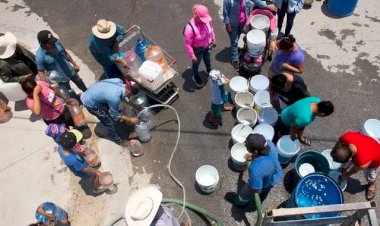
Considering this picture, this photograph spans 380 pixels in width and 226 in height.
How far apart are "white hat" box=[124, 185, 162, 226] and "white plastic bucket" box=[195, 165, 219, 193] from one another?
6.22 feet

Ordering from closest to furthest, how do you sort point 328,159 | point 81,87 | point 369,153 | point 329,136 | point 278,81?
point 369,153 < point 278,81 < point 328,159 < point 329,136 < point 81,87

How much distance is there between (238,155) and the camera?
625cm

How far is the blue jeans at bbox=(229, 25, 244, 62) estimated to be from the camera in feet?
24.2

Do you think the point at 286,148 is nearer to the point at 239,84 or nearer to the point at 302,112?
the point at 302,112

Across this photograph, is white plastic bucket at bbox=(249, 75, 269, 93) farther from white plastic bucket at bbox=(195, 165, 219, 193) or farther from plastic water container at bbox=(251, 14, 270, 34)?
white plastic bucket at bbox=(195, 165, 219, 193)

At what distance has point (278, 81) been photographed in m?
5.71

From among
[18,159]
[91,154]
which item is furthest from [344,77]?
[18,159]

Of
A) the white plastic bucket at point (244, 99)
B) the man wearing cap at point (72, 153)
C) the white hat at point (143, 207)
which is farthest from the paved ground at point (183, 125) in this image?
the white hat at point (143, 207)

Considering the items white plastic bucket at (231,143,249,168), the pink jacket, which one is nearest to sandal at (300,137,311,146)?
white plastic bucket at (231,143,249,168)

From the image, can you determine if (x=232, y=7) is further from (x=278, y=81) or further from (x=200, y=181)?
(x=200, y=181)

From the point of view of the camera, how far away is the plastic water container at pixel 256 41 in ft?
22.8

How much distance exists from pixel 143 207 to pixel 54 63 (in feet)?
12.4

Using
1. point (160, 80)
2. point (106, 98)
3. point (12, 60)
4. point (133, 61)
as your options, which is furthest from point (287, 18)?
point (12, 60)

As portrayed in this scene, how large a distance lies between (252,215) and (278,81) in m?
2.38
